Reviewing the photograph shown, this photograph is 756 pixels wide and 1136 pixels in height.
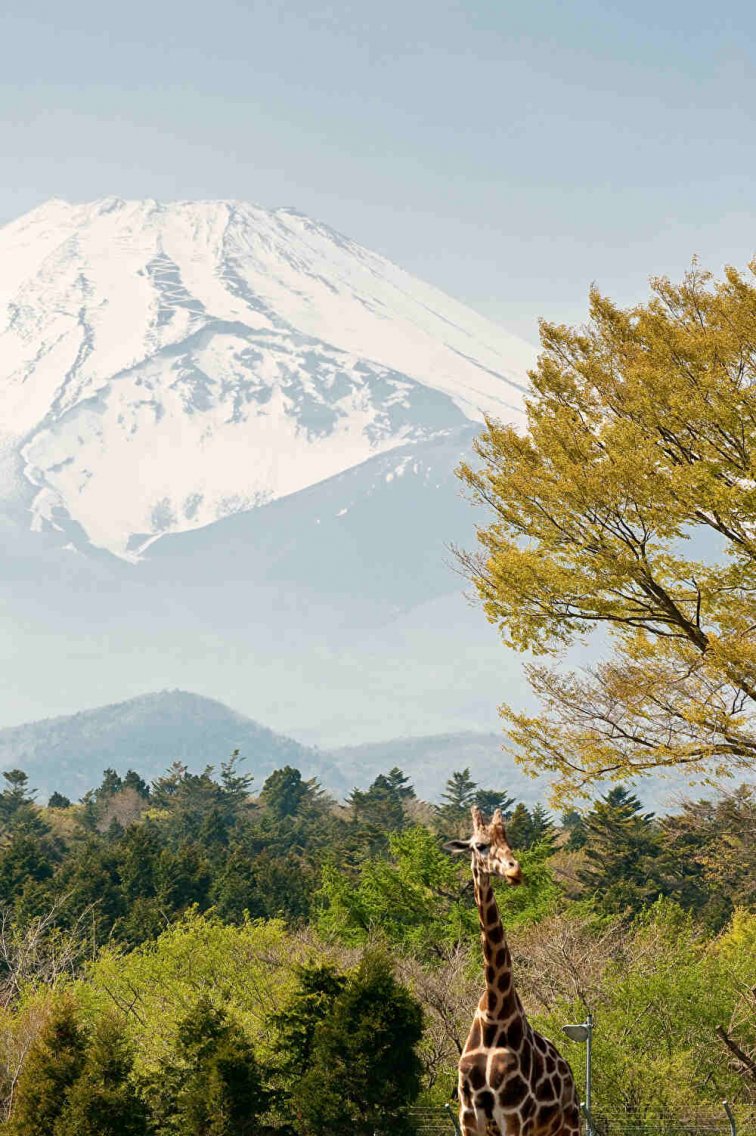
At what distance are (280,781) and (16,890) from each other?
5425 cm

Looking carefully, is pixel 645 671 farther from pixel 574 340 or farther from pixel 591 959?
pixel 591 959

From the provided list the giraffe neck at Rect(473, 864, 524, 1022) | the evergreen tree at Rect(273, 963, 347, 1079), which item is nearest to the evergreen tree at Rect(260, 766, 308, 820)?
the evergreen tree at Rect(273, 963, 347, 1079)

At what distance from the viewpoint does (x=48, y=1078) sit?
28844 mm

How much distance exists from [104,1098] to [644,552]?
17577mm

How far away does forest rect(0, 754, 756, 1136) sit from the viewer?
2903cm

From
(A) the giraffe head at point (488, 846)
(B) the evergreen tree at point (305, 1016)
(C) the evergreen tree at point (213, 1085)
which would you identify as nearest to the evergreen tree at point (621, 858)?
(B) the evergreen tree at point (305, 1016)

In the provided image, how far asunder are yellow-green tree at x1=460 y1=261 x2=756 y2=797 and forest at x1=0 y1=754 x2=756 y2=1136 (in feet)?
3.41

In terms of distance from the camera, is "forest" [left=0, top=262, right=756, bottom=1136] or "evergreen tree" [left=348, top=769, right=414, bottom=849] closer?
"forest" [left=0, top=262, right=756, bottom=1136]

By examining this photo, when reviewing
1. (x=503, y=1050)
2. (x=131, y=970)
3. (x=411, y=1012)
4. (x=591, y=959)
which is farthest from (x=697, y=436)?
(x=131, y=970)

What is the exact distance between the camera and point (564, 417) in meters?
17.7

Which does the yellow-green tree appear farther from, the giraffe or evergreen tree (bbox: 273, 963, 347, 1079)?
evergreen tree (bbox: 273, 963, 347, 1079)

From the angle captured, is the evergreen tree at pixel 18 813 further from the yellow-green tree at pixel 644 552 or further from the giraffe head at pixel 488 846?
the giraffe head at pixel 488 846

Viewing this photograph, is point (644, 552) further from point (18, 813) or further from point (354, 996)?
point (18, 813)

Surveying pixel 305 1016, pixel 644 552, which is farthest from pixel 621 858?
pixel 644 552
